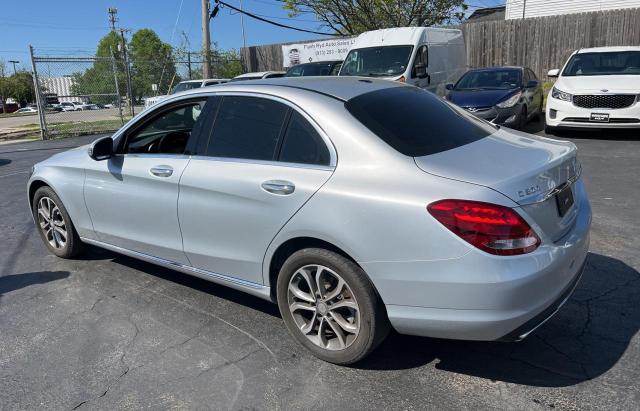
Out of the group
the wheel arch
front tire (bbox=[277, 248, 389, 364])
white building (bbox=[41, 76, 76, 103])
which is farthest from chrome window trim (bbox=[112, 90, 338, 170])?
white building (bbox=[41, 76, 76, 103])

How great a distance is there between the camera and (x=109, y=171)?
4.23 metres

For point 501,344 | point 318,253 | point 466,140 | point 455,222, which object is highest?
point 466,140

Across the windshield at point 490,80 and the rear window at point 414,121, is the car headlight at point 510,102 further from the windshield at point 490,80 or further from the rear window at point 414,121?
the rear window at point 414,121

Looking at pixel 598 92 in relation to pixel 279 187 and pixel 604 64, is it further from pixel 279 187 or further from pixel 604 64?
pixel 279 187

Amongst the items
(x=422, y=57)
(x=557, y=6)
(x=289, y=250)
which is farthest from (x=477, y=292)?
(x=557, y=6)

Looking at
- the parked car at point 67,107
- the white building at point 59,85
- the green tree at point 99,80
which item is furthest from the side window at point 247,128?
the parked car at point 67,107

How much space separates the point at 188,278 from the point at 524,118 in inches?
356

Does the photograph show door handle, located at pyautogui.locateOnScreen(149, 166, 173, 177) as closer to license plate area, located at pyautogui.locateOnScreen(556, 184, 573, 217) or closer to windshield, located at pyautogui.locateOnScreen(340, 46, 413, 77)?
license plate area, located at pyautogui.locateOnScreen(556, 184, 573, 217)

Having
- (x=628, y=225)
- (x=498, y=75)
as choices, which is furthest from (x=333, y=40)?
(x=628, y=225)

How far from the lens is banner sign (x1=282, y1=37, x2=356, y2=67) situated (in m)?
21.8

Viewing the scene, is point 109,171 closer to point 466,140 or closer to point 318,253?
point 318,253

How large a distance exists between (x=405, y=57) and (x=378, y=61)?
2.32 feet

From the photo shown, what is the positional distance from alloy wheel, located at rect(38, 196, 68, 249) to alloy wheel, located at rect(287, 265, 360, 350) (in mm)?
2761

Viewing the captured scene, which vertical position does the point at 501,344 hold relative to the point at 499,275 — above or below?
below
